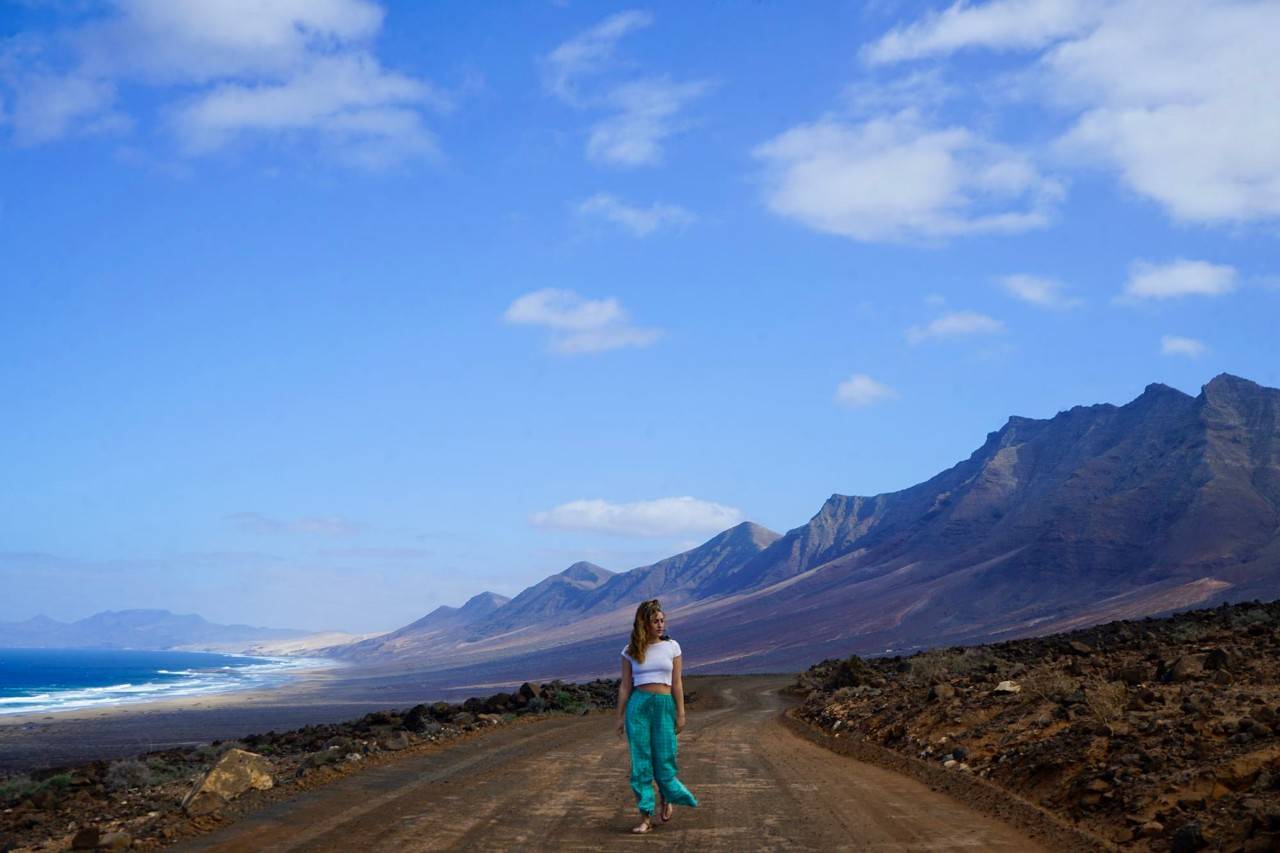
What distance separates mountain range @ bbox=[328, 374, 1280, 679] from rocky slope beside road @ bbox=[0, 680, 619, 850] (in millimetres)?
85199

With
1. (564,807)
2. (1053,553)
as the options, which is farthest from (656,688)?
(1053,553)

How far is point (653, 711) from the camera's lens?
33.7 feet

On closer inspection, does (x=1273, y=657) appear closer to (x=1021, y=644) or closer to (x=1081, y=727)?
(x=1081, y=727)

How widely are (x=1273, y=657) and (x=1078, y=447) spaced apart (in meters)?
160

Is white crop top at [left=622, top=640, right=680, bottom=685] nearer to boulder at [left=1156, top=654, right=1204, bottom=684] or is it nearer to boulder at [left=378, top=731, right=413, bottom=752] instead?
boulder at [left=1156, top=654, right=1204, bottom=684]

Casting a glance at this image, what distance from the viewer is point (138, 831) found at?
36.3 ft

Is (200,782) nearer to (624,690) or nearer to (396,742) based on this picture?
(624,690)

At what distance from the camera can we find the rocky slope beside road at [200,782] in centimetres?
1166

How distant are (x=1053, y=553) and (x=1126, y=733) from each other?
123m

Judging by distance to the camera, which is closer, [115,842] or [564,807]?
[115,842]

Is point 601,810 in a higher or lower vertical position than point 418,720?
lower

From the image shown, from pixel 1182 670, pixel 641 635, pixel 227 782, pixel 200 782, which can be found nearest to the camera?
pixel 641 635

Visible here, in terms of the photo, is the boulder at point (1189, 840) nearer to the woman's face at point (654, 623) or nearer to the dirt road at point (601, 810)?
the dirt road at point (601, 810)

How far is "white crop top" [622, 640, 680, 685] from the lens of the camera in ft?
33.7
